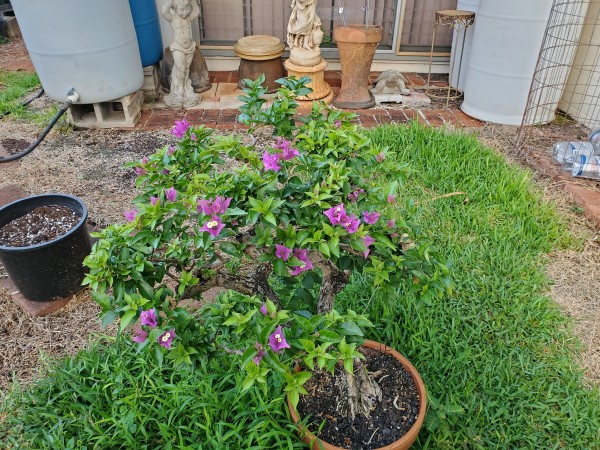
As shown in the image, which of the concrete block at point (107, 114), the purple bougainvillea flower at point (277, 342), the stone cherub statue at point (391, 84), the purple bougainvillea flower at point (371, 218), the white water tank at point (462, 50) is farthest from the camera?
the stone cherub statue at point (391, 84)

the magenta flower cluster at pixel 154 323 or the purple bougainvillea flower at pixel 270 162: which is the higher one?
the purple bougainvillea flower at pixel 270 162

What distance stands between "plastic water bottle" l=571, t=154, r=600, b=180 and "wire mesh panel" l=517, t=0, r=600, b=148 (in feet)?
1.54

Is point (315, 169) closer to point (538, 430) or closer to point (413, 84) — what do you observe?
point (538, 430)

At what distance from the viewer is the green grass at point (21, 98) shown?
13.2ft

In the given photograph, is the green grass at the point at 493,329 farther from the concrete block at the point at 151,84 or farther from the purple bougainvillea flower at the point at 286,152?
the concrete block at the point at 151,84

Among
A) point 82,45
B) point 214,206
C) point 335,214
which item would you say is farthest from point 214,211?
point 82,45

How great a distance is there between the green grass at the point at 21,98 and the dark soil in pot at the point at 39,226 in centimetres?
182

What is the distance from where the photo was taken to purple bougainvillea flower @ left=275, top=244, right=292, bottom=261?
3.75 ft

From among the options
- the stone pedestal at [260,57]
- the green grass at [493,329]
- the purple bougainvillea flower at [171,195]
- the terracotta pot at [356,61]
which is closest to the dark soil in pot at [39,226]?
the purple bougainvillea flower at [171,195]

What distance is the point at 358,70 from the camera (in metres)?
4.14

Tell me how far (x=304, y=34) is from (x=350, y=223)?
3354 mm

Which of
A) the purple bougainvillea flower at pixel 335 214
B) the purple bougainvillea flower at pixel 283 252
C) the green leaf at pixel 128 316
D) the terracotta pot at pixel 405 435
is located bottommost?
the terracotta pot at pixel 405 435

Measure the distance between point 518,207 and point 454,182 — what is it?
41cm

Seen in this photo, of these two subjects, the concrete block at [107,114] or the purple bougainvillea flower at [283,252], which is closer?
the purple bougainvillea flower at [283,252]
